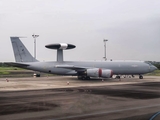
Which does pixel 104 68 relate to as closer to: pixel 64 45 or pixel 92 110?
pixel 64 45

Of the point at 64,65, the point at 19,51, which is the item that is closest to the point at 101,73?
the point at 64,65

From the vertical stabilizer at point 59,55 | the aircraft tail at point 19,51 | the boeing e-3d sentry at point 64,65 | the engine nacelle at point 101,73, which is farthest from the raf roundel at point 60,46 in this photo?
the engine nacelle at point 101,73

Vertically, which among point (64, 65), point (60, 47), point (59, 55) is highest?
point (60, 47)

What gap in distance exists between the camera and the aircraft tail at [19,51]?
142 feet

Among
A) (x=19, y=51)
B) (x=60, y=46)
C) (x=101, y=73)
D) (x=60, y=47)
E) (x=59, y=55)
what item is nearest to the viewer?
(x=101, y=73)

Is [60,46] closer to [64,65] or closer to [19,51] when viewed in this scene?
[64,65]

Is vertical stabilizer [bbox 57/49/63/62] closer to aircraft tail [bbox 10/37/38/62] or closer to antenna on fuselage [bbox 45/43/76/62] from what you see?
antenna on fuselage [bbox 45/43/76/62]

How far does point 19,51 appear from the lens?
1715 inches

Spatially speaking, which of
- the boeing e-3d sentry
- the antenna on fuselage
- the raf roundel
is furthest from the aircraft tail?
the raf roundel

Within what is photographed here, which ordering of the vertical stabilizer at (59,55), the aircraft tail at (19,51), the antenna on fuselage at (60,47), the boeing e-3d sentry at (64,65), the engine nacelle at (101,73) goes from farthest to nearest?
the vertical stabilizer at (59,55), the aircraft tail at (19,51), the boeing e-3d sentry at (64,65), the antenna on fuselage at (60,47), the engine nacelle at (101,73)

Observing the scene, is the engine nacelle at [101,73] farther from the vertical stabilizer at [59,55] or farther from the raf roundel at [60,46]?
the vertical stabilizer at [59,55]

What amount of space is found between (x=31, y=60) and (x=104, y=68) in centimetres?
1401

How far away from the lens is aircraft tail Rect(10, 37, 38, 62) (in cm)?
4341

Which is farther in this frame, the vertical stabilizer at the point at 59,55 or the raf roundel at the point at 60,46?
the vertical stabilizer at the point at 59,55
